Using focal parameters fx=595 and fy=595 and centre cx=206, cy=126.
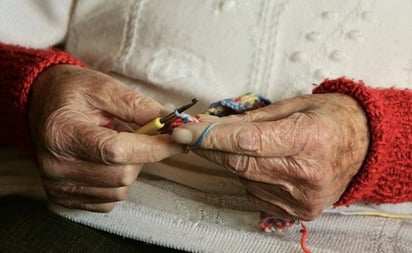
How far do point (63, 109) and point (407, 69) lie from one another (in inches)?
19.3

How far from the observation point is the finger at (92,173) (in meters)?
0.75

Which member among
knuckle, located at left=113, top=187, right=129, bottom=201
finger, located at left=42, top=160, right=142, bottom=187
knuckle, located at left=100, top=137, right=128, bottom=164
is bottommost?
knuckle, located at left=113, top=187, right=129, bottom=201

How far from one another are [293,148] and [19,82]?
0.42 meters

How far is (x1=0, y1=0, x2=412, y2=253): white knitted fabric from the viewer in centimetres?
85

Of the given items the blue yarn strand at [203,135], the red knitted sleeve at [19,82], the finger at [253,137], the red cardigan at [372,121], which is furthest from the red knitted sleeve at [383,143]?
the red knitted sleeve at [19,82]

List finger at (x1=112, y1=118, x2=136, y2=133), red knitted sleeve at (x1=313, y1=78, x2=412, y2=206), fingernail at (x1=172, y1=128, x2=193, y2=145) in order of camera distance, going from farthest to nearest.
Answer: finger at (x1=112, y1=118, x2=136, y2=133) → red knitted sleeve at (x1=313, y1=78, x2=412, y2=206) → fingernail at (x1=172, y1=128, x2=193, y2=145)

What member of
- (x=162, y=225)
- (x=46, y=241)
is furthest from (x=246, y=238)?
(x=46, y=241)

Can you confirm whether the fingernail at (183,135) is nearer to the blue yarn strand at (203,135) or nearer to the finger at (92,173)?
the blue yarn strand at (203,135)

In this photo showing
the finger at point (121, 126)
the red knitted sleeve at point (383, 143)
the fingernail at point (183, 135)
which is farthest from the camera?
the finger at point (121, 126)

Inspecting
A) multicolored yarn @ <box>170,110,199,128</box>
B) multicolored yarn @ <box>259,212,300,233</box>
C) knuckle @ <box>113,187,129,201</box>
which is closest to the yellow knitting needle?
multicolored yarn @ <box>170,110,199,128</box>

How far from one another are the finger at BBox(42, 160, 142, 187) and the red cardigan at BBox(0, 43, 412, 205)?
13 centimetres

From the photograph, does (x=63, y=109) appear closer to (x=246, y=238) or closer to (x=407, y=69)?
(x=246, y=238)

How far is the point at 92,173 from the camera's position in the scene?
76cm

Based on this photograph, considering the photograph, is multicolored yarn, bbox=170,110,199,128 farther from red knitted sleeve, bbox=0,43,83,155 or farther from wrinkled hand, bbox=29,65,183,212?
red knitted sleeve, bbox=0,43,83,155
